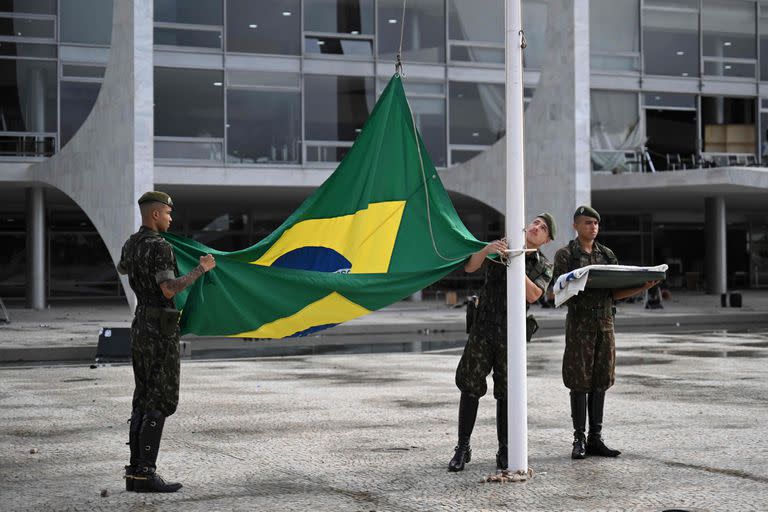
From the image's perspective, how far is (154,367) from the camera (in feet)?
23.9

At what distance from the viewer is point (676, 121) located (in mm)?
41031

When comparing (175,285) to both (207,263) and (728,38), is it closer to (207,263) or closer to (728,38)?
(207,263)

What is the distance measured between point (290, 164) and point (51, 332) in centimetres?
1358

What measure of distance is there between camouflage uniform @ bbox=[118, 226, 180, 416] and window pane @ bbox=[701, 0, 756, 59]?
37744 millimetres

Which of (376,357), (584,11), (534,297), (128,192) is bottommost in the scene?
(376,357)

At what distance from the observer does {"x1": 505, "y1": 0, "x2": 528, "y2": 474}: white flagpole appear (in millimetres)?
7559

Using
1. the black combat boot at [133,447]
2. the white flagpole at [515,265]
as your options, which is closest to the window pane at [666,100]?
the white flagpole at [515,265]

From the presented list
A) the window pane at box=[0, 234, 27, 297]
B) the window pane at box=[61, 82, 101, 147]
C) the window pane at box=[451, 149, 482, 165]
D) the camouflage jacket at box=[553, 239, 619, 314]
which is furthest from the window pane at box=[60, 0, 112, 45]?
the camouflage jacket at box=[553, 239, 619, 314]

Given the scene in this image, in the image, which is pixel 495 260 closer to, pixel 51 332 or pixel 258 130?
pixel 51 332

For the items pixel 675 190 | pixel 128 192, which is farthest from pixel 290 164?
pixel 675 190

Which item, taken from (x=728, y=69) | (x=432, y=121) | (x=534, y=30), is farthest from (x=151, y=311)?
(x=728, y=69)

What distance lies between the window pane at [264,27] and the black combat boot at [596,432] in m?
29.1

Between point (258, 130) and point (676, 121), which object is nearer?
point (258, 130)

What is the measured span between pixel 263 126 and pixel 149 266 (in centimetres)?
2937
